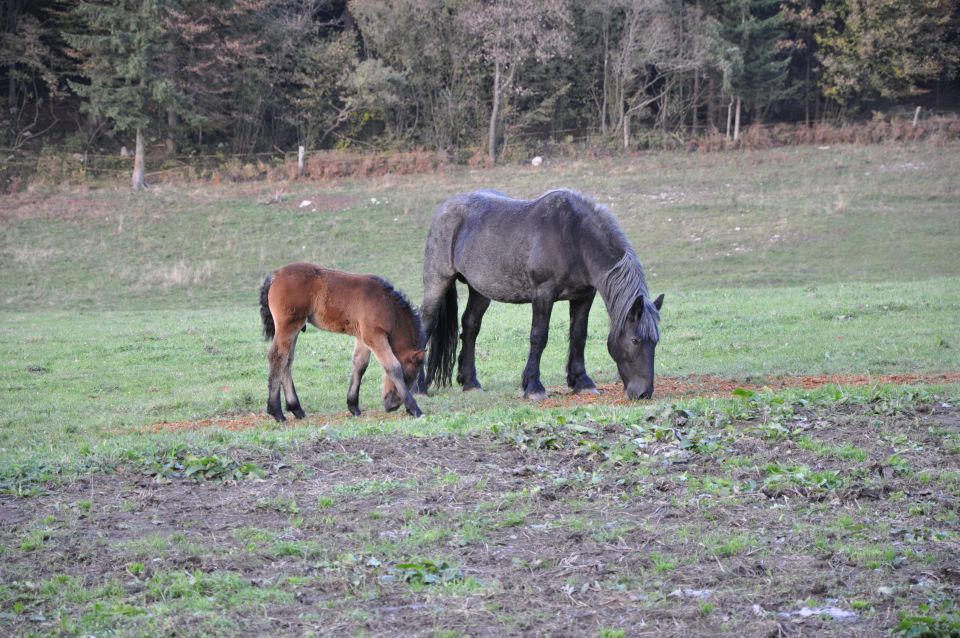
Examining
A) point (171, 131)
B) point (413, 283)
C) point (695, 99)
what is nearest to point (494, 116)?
point (695, 99)

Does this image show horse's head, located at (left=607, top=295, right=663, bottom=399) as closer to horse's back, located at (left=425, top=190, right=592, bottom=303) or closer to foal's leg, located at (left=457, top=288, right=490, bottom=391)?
horse's back, located at (left=425, top=190, right=592, bottom=303)

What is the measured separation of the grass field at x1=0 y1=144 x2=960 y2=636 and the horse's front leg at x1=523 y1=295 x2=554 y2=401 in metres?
0.42

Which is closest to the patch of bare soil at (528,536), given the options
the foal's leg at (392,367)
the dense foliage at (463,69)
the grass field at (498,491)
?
the grass field at (498,491)

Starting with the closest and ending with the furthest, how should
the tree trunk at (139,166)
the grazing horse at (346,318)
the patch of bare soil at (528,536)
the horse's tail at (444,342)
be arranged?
the patch of bare soil at (528,536) < the grazing horse at (346,318) < the horse's tail at (444,342) < the tree trunk at (139,166)

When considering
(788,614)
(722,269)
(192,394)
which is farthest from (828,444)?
(722,269)

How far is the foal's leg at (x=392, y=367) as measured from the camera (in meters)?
10.2

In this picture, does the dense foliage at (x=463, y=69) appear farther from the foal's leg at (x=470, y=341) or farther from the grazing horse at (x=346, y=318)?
the grazing horse at (x=346, y=318)

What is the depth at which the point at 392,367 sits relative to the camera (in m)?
10.3

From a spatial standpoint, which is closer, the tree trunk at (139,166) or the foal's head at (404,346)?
the foal's head at (404,346)

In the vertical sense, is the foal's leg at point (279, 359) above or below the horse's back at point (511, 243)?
below

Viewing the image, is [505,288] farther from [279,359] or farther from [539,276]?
[279,359]

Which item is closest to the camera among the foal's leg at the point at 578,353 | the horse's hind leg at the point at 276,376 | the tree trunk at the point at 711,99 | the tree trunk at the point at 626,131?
the horse's hind leg at the point at 276,376

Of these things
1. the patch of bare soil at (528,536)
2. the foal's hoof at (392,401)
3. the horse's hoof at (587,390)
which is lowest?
the horse's hoof at (587,390)

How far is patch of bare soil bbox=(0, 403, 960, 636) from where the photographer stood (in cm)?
479
